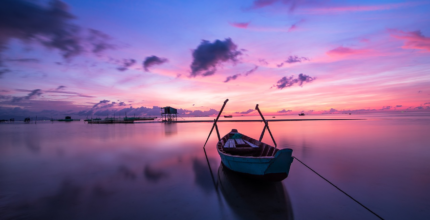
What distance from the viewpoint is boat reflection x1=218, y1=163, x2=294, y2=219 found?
6131 mm

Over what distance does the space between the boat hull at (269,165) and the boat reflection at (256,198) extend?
70 cm

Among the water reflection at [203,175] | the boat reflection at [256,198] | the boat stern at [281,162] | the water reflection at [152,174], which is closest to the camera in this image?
the boat reflection at [256,198]

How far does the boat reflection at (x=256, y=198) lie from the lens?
613 cm

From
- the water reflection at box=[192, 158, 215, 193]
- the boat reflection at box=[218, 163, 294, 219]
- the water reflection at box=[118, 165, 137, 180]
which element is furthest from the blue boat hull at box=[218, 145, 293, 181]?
the water reflection at box=[118, 165, 137, 180]

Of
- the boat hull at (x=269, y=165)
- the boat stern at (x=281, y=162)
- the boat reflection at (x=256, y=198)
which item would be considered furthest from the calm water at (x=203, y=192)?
the boat stern at (x=281, y=162)

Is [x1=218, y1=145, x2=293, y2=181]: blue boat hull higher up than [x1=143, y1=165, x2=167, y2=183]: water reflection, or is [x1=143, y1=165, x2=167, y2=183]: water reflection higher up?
[x1=218, y1=145, x2=293, y2=181]: blue boat hull

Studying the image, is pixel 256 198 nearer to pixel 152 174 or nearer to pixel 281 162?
pixel 281 162

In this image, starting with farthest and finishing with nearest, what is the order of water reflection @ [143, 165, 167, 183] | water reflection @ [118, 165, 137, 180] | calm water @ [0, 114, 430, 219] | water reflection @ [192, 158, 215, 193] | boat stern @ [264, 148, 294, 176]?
1. water reflection @ [118, 165, 137, 180]
2. water reflection @ [143, 165, 167, 183]
3. water reflection @ [192, 158, 215, 193]
4. boat stern @ [264, 148, 294, 176]
5. calm water @ [0, 114, 430, 219]

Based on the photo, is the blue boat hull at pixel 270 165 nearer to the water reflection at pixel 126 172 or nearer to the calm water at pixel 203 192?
the calm water at pixel 203 192

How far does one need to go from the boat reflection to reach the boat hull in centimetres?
70

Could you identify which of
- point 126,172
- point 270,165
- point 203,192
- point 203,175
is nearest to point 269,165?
point 270,165

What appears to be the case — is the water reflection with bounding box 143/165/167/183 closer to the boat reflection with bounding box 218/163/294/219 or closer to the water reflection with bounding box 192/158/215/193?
the water reflection with bounding box 192/158/215/193

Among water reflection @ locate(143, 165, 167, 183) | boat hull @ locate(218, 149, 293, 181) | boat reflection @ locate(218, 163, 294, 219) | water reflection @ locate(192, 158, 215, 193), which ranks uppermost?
boat hull @ locate(218, 149, 293, 181)

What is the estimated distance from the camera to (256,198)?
7176mm
